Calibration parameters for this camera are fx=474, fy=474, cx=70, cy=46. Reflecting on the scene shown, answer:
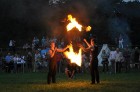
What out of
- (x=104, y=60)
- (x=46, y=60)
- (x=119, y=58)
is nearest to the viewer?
(x=119, y=58)

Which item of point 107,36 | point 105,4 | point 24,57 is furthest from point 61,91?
point 107,36

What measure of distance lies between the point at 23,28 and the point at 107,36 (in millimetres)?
12347

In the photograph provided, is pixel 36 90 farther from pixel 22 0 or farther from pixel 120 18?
pixel 120 18

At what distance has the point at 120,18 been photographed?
135 feet

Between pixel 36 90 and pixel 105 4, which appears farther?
pixel 105 4

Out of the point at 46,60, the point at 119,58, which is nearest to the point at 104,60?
the point at 119,58

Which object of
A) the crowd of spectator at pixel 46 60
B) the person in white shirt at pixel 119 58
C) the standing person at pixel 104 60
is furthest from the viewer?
the crowd of spectator at pixel 46 60

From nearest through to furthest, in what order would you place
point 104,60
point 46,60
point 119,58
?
point 119,58 → point 104,60 → point 46,60

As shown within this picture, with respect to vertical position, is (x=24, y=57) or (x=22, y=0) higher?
(x=22, y=0)

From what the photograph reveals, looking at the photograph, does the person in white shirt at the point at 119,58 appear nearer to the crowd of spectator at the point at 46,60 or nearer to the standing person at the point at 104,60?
the crowd of spectator at the point at 46,60

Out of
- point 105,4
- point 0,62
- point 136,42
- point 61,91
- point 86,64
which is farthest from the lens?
point 136,42

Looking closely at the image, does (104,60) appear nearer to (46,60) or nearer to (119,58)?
(119,58)

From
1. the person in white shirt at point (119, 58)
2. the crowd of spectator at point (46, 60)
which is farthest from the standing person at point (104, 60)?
the person in white shirt at point (119, 58)

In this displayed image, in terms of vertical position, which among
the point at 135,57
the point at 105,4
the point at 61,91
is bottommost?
the point at 61,91
